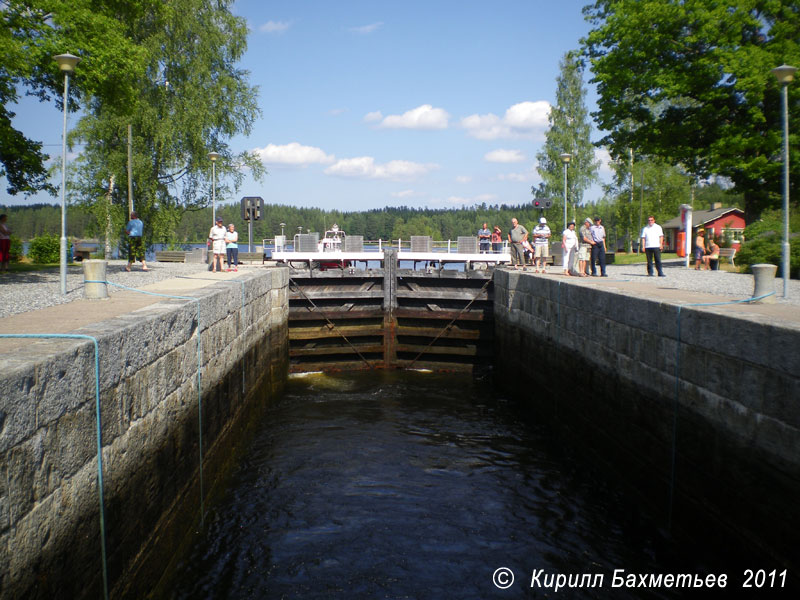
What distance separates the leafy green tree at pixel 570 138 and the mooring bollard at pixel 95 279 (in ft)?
130

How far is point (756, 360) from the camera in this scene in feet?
16.7

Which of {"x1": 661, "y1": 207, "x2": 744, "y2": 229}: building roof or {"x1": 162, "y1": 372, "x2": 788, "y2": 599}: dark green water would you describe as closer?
{"x1": 162, "y1": 372, "x2": 788, "y2": 599}: dark green water

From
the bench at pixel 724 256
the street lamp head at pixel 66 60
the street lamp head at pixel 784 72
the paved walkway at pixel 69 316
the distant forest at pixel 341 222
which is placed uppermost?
the distant forest at pixel 341 222

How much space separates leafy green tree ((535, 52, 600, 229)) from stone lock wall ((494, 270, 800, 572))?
36.3 m

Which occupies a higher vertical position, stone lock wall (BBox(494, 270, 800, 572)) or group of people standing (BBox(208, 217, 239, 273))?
group of people standing (BBox(208, 217, 239, 273))

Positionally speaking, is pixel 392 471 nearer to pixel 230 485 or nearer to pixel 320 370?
pixel 230 485

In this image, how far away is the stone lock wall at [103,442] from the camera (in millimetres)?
3115

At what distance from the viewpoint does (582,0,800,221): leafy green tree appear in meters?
19.9

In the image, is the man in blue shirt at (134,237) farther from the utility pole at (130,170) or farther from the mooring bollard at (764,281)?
the mooring bollard at (764,281)

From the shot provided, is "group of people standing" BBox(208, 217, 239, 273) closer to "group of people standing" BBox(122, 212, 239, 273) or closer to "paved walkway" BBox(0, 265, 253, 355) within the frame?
"group of people standing" BBox(122, 212, 239, 273)

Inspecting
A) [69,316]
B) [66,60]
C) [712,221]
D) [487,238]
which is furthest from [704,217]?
[69,316]

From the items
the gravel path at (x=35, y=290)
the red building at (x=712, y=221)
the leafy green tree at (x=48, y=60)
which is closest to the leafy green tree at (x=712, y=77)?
the leafy green tree at (x=48, y=60)

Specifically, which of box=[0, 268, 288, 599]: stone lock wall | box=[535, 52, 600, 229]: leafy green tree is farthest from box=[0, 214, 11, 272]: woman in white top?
box=[535, 52, 600, 229]: leafy green tree

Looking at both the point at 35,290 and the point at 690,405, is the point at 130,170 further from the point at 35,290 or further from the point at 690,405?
the point at 690,405
